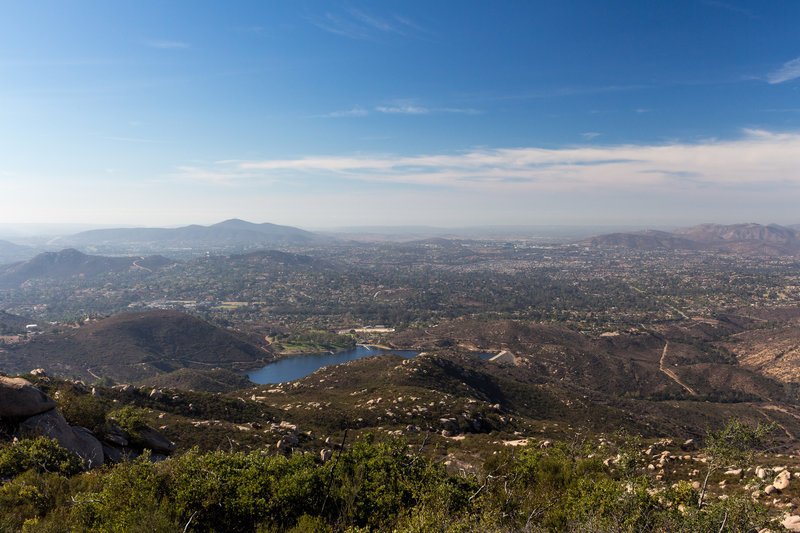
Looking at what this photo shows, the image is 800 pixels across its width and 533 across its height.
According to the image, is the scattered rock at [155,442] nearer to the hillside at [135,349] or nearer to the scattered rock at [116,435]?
the scattered rock at [116,435]

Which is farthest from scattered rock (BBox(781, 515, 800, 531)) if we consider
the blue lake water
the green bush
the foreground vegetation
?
the blue lake water

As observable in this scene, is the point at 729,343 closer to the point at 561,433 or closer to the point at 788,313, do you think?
the point at 788,313

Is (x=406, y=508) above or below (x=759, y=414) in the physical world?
above

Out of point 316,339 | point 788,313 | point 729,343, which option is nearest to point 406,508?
point 316,339

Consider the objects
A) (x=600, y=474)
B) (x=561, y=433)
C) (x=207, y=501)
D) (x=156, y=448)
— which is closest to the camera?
(x=207, y=501)

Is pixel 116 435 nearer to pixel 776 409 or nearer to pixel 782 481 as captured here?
pixel 782 481
